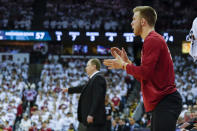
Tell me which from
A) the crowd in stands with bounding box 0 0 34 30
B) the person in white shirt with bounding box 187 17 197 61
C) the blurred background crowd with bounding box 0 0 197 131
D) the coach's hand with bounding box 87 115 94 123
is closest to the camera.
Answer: the person in white shirt with bounding box 187 17 197 61

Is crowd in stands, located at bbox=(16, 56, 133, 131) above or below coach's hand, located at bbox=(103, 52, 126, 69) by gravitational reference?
below

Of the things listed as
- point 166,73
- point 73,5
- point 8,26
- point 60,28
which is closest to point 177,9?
point 73,5

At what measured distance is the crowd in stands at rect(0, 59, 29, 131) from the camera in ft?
50.3

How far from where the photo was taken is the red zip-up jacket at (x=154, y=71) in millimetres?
3375

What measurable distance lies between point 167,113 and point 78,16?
1973cm

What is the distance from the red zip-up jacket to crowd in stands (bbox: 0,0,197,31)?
18048 mm

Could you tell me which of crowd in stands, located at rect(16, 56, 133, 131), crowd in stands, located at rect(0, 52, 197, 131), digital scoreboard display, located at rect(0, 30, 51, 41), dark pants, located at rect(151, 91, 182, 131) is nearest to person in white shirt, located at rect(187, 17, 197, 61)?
dark pants, located at rect(151, 91, 182, 131)

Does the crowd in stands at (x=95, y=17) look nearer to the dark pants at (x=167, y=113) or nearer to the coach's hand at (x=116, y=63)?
the coach's hand at (x=116, y=63)

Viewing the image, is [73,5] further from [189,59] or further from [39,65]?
[189,59]

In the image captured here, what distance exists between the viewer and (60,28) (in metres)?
21.8

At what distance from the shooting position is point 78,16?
74.5 ft

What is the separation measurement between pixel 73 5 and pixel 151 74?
68.1ft

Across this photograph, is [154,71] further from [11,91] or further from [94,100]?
[11,91]

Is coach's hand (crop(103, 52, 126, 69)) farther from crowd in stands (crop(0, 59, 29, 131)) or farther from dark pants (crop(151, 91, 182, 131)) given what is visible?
crowd in stands (crop(0, 59, 29, 131))
